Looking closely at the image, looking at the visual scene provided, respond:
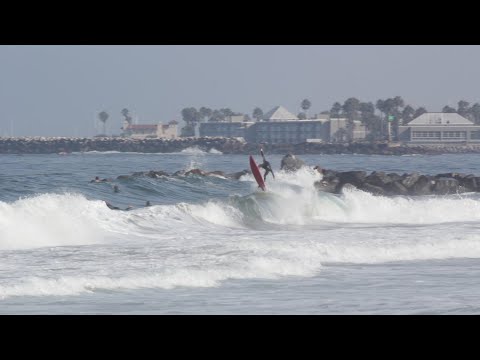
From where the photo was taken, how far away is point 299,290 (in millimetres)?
14641

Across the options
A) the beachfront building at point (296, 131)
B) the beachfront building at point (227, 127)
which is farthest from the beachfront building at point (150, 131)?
the beachfront building at point (296, 131)

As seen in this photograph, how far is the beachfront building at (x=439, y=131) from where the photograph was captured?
529 feet

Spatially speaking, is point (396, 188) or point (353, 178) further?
point (353, 178)

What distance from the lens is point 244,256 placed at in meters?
17.8

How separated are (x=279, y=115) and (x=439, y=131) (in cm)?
3526

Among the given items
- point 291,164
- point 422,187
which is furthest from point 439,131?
point 291,164

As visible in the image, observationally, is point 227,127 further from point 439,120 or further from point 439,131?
point 439,131

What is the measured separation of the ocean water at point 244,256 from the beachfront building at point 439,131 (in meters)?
130

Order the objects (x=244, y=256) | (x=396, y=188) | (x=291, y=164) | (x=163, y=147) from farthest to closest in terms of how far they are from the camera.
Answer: (x=163, y=147) < (x=291, y=164) < (x=396, y=188) < (x=244, y=256)

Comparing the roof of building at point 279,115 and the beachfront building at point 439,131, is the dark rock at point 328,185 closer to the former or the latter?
the beachfront building at point 439,131

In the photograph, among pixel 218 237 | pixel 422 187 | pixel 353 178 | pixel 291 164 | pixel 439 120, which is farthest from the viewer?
pixel 439 120

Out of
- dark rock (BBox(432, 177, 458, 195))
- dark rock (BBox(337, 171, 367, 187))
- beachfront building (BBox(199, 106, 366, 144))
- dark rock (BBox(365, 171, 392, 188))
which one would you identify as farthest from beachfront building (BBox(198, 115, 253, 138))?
dark rock (BBox(365, 171, 392, 188))
